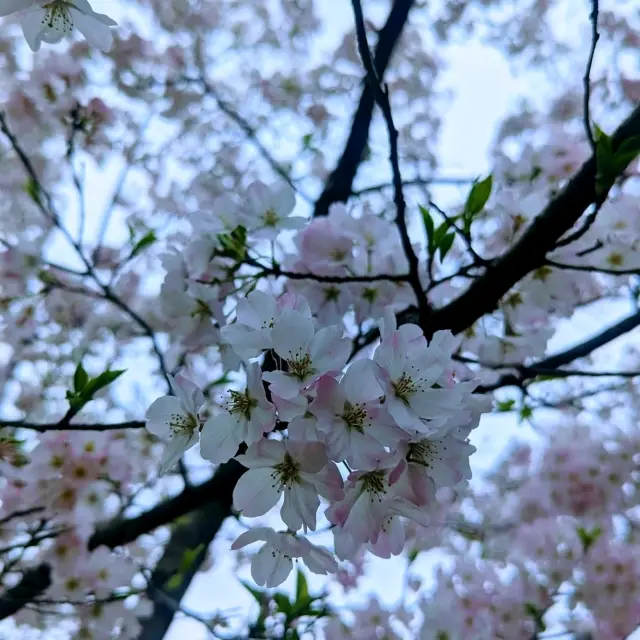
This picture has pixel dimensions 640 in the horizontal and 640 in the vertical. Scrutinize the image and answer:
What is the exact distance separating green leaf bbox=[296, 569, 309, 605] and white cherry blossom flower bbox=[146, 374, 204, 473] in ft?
2.89

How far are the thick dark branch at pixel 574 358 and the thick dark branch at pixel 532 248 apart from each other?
0.20m

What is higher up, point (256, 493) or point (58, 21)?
point (58, 21)

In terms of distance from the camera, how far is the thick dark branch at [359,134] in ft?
9.02

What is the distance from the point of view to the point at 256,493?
0.99 meters

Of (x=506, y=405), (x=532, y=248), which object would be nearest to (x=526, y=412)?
(x=506, y=405)

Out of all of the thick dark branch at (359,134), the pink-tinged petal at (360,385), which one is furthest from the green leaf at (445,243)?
the thick dark branch at (359,134)

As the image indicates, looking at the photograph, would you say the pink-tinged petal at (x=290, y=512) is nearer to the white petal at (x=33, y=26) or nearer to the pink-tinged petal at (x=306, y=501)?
the pink-tinged petal at (x=306, y=501)

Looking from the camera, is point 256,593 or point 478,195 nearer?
point 478,195

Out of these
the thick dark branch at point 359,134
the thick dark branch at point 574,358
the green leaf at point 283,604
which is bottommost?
the green leaf at point 283,604

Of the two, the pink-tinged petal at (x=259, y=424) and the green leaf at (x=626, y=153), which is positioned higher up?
the green leaf at (x=626, y=153)

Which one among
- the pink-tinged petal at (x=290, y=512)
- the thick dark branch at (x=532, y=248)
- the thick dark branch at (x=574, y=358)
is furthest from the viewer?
the thick dark branch at (x=574, y=358)

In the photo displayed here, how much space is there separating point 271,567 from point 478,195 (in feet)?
2.85

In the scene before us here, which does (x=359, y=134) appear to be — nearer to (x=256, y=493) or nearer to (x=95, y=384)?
(x=95, y=384)

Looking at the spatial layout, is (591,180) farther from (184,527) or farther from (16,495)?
(184,527)
